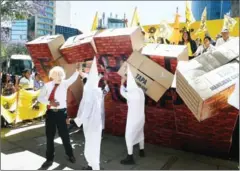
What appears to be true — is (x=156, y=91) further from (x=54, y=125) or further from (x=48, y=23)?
(x=48, y=23)

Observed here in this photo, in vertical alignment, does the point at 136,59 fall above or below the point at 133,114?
above

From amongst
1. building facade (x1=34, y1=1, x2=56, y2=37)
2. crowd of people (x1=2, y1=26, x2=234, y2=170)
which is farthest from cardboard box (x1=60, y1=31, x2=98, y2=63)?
building facade (x1=34, y1=1, x2=56, y2=37)

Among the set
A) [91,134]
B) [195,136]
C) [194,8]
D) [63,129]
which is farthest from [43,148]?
[194,8]

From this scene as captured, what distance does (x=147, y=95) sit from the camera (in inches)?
190

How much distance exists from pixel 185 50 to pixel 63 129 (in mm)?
2356

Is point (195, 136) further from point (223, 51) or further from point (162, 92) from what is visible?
point (223, 51)

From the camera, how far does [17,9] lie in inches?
434

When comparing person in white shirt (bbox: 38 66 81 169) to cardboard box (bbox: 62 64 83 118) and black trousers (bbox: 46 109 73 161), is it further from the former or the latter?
cardboard box (bbox: 62 64 83 118)

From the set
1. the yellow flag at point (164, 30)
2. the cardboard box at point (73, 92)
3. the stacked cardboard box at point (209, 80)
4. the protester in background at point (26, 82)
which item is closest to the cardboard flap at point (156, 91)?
the stacked cardboard box at point (209, 80)

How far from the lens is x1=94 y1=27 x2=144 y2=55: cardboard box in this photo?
15.4ft

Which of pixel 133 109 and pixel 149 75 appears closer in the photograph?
pixel 133 109

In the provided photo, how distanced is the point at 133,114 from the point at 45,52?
2.42 m

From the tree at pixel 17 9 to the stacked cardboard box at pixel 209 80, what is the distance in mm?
9161

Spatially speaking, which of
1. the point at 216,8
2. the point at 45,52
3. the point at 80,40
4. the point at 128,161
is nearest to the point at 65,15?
the point at 216,8
